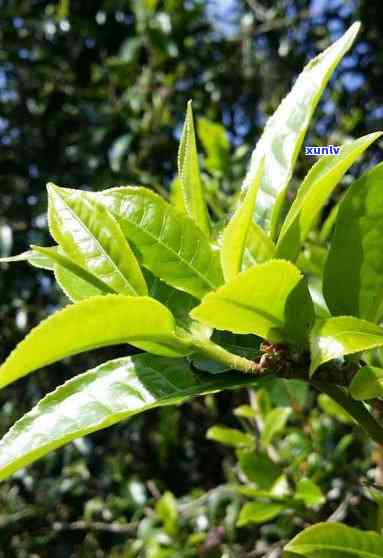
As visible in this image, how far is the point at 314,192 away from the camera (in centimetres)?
61

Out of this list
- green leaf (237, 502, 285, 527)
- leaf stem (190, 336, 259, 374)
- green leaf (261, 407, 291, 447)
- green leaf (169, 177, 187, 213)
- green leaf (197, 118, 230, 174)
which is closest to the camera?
leaf stem (190, 336, 259, 374)

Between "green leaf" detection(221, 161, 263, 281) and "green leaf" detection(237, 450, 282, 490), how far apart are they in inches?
38.9

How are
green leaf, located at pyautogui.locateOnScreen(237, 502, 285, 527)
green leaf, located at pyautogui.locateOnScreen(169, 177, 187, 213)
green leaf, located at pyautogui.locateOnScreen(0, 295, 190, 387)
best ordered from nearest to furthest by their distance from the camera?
green leaf, located at pyautogui.locateOnScreen(0, 295, 190, 387)
green leaf, located at pyautogui.locateOnScreen(169, 177, 187, 213)
green leaf, located at pyautogui.locateOnScreen(237, 502, 285, 527)

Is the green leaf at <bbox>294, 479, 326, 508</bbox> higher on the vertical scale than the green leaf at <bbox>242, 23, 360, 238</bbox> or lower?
lower

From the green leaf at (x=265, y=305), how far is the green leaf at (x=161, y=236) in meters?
0.07

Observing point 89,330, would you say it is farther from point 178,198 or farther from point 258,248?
point 178,198

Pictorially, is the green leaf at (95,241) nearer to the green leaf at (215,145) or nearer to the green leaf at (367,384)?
the green leaf at (367,384)

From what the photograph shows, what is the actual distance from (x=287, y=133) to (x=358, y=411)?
280mm

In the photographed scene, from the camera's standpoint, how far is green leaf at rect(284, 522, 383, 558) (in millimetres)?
702

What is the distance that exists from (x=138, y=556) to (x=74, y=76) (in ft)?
7.63

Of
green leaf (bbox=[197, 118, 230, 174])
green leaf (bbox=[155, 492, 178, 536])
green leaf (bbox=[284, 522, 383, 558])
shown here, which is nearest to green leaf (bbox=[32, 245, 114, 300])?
green leaf (bbox=[284, 522, 383, 558])

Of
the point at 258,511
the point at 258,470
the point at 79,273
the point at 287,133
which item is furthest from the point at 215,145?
the point at 79,273

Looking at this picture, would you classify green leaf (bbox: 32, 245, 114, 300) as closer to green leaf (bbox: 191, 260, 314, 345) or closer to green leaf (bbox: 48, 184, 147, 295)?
green leaf (bbox: 48, 184, 147, 295)

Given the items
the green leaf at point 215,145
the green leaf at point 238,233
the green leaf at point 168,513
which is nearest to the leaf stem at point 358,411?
the green leaf at point 238,233
